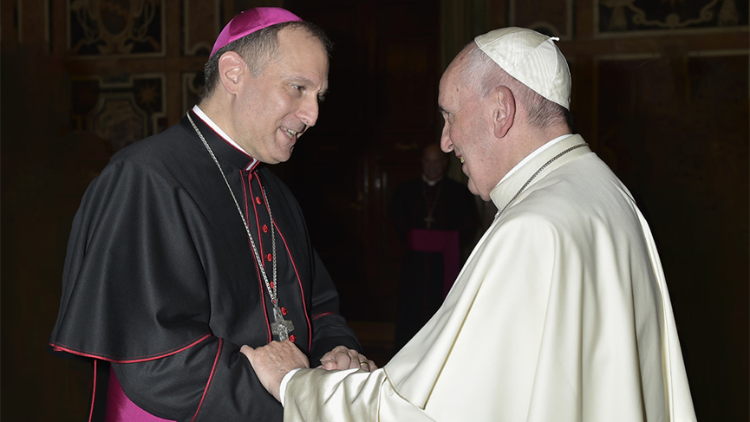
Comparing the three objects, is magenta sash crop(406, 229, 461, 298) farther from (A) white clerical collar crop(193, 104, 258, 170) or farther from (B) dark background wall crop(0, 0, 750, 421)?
(A) white clerical collar crop(193, 104, 258, 170)

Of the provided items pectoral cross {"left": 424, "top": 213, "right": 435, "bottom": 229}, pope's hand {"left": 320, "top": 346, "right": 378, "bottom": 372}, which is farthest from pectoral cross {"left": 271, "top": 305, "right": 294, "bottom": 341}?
pectoral cross {"left": 424, "top": 213, "right": 435, "bottom": 229}

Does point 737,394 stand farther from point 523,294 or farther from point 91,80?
point 91,80

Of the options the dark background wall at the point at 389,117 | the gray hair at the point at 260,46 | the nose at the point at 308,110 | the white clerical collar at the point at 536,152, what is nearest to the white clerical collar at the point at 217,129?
the gray hair at the point at 260,46

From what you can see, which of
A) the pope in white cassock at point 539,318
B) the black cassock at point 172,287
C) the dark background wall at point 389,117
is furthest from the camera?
the dark background wall at point 389,117

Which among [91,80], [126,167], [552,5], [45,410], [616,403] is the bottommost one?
[45,410]

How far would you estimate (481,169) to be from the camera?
5.24ft

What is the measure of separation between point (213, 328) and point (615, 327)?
100 centimetres

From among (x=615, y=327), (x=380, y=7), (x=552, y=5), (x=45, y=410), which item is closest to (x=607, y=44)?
Result: (x=552, y=5)

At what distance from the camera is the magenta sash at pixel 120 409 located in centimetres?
163

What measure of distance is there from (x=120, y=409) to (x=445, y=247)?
4010mm

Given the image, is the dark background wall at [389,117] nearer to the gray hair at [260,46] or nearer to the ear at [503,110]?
the ear at [503,110]

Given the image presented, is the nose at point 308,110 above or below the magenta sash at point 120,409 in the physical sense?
above

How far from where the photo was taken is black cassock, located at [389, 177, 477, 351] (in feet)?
17.6

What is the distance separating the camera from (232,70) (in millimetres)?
1786
